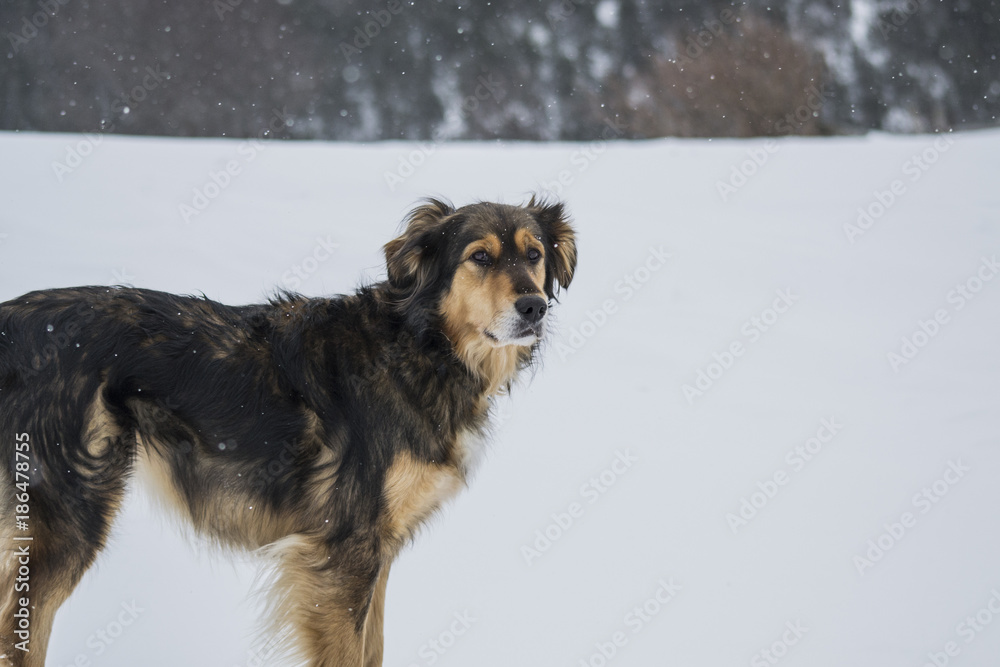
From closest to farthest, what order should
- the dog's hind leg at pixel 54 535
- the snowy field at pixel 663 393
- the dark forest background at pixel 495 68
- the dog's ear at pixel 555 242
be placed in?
1. the dog's hind leg at pixel 54 535
2. the snowy field at pixel 663 393
3. the dog's ear at pixel 555 242
4. the dark forest background at pixel 495 68

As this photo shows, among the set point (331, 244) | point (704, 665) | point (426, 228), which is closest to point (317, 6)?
point (331, 244)

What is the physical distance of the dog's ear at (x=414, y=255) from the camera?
377cm

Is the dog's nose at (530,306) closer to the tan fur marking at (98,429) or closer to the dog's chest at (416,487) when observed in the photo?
the dog's chest at (416,487)

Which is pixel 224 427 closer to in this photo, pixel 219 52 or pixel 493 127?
pixel 493 127

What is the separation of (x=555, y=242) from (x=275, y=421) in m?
1.74

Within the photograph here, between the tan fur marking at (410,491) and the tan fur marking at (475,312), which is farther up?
the tan fur marking at (475,312)

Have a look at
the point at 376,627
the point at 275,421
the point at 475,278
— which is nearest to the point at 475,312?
the point at 475,278

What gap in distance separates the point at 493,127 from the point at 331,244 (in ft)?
28.1

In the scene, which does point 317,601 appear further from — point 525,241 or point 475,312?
point 525,241

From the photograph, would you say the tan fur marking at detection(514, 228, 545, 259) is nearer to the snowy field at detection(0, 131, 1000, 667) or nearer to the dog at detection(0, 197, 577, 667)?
the dog at detection(0, 197, 577, 667)

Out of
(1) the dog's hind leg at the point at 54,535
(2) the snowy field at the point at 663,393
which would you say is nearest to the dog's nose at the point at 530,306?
(2) the snowy field at the point at 663,393

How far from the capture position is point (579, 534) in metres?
4.97

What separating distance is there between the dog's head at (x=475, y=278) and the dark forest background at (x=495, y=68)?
1265 cm

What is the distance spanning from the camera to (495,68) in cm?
1762
